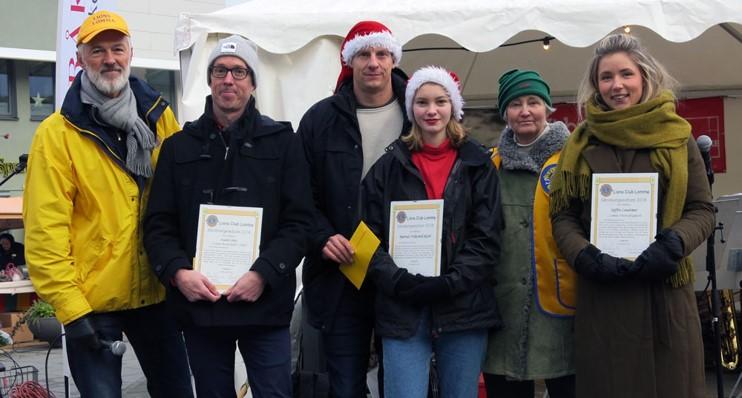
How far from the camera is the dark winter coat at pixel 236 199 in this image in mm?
3277

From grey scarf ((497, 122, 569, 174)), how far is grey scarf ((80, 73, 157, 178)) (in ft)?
4.75

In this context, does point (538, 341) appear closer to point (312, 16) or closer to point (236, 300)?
point (236, 300)

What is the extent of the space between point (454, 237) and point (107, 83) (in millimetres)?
1477

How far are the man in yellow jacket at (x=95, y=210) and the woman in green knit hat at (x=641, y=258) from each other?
64.9 inches

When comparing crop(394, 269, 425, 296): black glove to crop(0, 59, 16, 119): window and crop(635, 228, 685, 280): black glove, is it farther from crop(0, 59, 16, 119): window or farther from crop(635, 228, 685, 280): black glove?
crop(0, 59, 16, 119): window

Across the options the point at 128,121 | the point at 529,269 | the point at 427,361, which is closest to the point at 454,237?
the point at 529,269

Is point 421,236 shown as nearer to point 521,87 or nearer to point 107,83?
point 521,87

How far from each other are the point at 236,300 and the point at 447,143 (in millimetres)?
1053

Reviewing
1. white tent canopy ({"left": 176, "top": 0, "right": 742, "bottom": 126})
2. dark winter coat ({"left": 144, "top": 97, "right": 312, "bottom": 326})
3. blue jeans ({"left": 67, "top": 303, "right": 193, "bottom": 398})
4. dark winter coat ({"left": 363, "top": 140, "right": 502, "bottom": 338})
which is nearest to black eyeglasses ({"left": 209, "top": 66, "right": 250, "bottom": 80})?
dark winter coat ({"left": 144, "top": 97, "right": 312, "bottom": 326})

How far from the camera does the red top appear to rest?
138 inches

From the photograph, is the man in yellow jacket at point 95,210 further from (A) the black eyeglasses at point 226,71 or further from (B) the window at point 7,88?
(B) the window at point 7,88

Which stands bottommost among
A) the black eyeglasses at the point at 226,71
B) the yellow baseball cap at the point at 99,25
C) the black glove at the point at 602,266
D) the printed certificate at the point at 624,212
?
the black glove at the point at 602,266

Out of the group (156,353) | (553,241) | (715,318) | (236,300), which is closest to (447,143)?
(553,241)

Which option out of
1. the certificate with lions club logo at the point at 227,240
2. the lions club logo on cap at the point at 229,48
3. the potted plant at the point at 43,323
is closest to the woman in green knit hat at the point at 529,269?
the certificate with lions club logo at the point at 227,240
